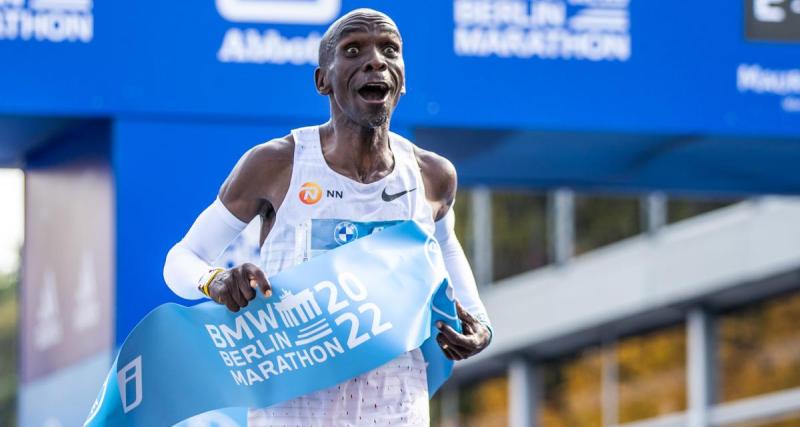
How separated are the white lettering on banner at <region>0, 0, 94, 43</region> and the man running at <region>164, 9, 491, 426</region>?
2.87m

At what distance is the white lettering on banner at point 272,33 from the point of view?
7297 mm

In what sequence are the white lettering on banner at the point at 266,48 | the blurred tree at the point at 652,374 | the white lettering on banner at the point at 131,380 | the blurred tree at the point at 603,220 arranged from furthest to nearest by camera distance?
the blurred tree at the point at 603,220 < the blurred tree at the point at 652,374 < the white lettering on banner at the point at 266,48 < the white lettering on banner at the point at 131,380

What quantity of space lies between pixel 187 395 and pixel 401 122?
3193 millimetres

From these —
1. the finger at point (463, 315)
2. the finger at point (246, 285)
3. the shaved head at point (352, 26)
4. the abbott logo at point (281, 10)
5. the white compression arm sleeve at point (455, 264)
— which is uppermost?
the abbott logo at point (281, 10)

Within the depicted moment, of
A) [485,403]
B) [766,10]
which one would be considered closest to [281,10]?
[766,10]

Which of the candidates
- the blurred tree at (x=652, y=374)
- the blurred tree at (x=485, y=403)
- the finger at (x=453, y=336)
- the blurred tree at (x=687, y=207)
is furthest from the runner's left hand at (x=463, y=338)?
the blurred tree at (x=485, y=403)

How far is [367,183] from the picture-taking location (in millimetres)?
4293

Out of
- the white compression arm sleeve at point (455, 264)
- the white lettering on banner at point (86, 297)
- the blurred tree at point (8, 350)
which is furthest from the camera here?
the blurred tree at point (8, 350)

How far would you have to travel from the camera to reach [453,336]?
165 inches

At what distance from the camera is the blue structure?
7.12m

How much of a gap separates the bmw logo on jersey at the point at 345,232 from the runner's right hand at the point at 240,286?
0.28 m

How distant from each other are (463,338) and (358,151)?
0.53 m

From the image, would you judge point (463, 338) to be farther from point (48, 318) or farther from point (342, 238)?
point (48, 318)

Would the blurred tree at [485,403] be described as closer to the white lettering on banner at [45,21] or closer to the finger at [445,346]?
the white lettering on banner at [45,21]
